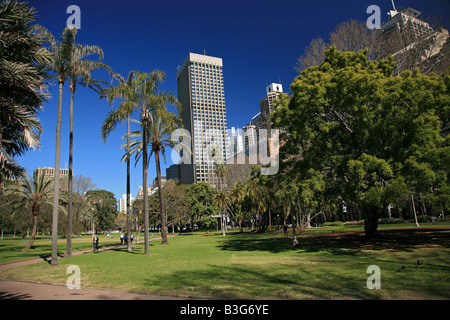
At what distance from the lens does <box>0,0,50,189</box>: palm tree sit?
1064 cm

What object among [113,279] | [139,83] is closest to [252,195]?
[139,83]

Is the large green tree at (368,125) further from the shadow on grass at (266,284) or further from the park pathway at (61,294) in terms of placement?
the park pathway at (61,294)

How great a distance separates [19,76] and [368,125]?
17.3m

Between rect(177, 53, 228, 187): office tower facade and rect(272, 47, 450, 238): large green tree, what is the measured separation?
3380 inches

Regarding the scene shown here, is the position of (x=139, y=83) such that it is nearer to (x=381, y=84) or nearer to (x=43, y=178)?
(x=381, y=84)

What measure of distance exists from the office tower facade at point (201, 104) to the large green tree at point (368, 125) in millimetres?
85853

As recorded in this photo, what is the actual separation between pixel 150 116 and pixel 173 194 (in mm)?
35555

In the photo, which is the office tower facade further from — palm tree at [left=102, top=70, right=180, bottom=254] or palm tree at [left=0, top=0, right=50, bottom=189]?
palm tree at [left=0, top=0, right=50, bottom=189]

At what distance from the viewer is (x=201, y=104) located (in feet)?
400

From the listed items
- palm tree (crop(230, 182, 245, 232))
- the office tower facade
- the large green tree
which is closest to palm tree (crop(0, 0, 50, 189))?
the large green tree

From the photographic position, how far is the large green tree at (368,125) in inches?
526

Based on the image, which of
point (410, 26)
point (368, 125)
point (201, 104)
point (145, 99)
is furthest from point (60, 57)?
point (201, 104)

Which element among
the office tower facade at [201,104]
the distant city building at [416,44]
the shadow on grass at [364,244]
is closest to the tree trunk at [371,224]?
the shadow on grass at [364,244]
